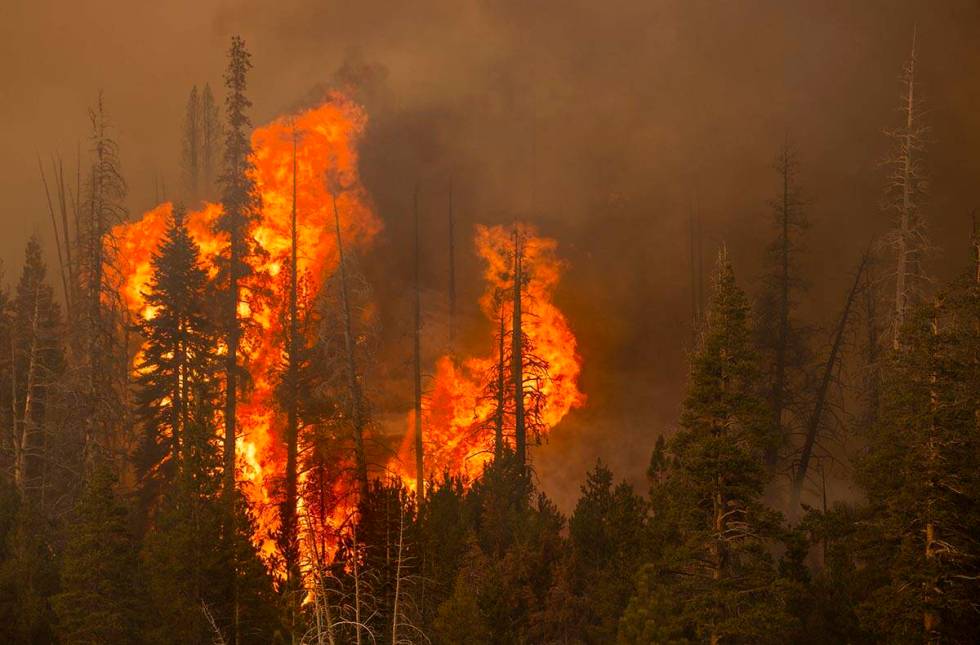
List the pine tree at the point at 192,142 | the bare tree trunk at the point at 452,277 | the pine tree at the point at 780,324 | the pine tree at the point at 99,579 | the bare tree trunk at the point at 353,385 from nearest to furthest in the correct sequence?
the pine tree at the point at 99,579
the bare tree trunk at the point at 353,385
the pine tree at the point at 780,324
the bare tree trunk at the point at 452,277
the pine tree at the point at 192,142

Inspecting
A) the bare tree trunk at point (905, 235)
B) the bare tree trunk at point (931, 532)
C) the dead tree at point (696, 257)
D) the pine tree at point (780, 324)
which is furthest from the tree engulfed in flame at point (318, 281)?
the bare tree trunk at point (931, 532)

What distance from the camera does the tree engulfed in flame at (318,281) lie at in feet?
119

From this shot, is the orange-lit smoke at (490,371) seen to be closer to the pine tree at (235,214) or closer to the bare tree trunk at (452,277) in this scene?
the bare tree trunk at (452,277)

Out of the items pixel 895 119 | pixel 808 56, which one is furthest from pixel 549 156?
pixel 895 119

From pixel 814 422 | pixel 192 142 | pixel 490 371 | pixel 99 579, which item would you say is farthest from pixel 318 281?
pixel 192 142

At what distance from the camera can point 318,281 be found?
1521 inches

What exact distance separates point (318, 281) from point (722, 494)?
74.8 ft

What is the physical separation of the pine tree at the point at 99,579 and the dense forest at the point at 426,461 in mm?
88

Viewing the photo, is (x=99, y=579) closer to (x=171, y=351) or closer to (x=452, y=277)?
(x=171, y=351)

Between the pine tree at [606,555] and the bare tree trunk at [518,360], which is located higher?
the bare tree trunk at [518,360]

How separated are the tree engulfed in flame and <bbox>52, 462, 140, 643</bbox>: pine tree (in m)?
7.67

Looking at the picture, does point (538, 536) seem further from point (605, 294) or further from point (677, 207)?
point (677, 207)

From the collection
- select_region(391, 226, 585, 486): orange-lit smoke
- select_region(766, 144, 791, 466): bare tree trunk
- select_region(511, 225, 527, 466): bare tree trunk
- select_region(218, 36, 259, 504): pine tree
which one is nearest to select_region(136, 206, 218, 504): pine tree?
select_region(218, 36, 259, 504): pine tree

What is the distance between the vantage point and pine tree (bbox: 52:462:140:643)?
2355 centimetres
